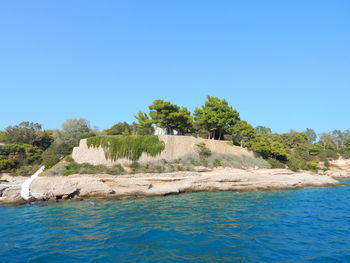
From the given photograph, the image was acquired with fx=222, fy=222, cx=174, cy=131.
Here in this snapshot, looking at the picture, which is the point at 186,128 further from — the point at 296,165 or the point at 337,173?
the point at 337,173

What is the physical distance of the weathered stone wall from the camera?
27.0 meters

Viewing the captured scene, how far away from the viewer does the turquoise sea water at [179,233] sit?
799 centimetres

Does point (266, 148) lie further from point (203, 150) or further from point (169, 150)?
point (169, 150)

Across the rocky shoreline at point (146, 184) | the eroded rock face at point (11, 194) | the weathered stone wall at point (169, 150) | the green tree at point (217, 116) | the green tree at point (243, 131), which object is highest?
the green tree at point (217, 116)

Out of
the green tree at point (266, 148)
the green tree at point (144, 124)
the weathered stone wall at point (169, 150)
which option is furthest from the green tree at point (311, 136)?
the green tree at point (144, 124)

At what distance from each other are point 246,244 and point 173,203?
365 inches

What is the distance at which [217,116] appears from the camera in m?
35.8

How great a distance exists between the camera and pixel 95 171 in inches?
971

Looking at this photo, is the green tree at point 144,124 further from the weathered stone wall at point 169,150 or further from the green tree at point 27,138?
the green tree at point 27,138

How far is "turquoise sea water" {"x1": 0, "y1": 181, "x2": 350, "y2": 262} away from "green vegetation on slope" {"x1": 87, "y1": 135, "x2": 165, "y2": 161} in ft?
36.7

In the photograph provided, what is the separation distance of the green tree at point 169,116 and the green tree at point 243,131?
7.47 m

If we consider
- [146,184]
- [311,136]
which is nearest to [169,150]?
[146,184]

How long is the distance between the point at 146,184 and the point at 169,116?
1429 cm

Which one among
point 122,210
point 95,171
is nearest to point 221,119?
point 95,171
